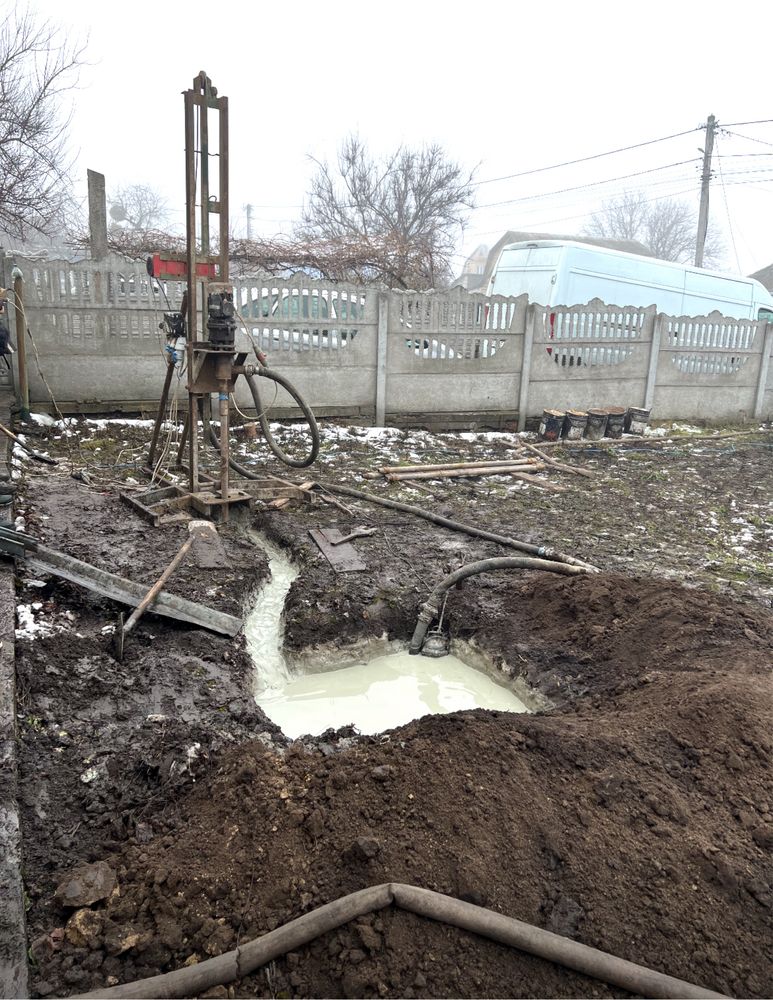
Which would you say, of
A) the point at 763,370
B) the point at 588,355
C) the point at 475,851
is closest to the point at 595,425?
the point at 588,355

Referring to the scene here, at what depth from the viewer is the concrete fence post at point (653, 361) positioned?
1127 cm

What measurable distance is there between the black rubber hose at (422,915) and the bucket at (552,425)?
340 inches

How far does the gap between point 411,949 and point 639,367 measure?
10.7 m

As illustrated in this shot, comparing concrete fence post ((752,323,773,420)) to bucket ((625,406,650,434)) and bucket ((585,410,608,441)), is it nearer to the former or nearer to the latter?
bucket ((625,406,650,434))

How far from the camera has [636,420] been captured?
35.6ft

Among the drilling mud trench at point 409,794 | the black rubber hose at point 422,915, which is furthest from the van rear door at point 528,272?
the black rubber hose at point 422,915

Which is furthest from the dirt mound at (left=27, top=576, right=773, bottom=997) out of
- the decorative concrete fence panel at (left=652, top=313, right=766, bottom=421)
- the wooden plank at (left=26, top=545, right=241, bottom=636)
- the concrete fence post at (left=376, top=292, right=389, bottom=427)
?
the decorative concrete fence panel at (left=652, top=313, right=766, bottom=421)

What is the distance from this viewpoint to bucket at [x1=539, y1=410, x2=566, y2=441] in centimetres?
1020

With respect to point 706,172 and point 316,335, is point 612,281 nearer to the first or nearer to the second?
point 316,335

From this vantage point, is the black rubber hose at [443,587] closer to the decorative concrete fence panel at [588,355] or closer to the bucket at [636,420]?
the decorative concrete fence panel at [588,355]

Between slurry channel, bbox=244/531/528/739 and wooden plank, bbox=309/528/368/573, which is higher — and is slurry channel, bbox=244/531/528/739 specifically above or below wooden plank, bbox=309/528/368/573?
below

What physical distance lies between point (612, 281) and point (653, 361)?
11.3 ft

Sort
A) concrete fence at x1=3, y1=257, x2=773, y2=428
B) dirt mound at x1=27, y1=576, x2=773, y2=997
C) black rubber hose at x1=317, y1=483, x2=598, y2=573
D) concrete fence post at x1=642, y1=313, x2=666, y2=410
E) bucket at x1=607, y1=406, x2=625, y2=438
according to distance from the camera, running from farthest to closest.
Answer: concrete fence post at x1=642, y1=313, x2=666, y2=410 < bucket at x1=607, y1=406, x2=625, y2=438 < concrete fence at x1=3, y1=257, x2=773, y2=428 < black rubber hose at x1=317, y1=483, x2=598, y2=573 < dirt mound at x1=27, y1=576, x2=773, y2=997

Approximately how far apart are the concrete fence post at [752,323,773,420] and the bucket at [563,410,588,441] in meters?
4.19
